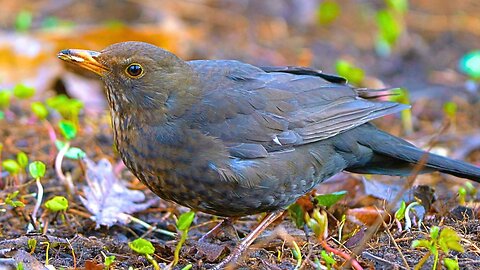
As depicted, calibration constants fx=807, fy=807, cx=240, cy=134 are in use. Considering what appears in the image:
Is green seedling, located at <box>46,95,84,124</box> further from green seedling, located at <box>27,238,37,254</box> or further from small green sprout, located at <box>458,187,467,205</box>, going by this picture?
small green sprout, located at <box>458,187,467,205</box>

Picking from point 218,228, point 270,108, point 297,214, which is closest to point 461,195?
point 297,214

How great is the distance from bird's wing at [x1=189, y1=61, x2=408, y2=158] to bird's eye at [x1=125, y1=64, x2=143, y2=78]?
1.24 ft

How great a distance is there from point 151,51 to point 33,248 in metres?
1.33

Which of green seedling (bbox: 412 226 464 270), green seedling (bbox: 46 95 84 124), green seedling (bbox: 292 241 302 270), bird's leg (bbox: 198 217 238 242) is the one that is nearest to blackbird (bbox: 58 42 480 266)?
bird's leg (bbox: 198 217 238 242)

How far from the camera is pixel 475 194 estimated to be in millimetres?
5551

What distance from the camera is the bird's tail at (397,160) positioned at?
5125 mm

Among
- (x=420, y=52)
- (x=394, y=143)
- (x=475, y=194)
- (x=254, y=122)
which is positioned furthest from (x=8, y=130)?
(x=420, y=52)

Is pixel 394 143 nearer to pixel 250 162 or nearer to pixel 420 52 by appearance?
pixel 250 162

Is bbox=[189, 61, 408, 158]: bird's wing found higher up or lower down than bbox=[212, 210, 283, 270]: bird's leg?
higher up

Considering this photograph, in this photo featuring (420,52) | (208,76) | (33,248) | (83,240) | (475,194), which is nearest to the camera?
(33,248)

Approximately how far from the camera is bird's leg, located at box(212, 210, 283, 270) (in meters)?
4.41

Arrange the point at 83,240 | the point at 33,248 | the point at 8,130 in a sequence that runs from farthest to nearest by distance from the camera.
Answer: the point at 8,130 < the point at 83,240 < the point at 33,248

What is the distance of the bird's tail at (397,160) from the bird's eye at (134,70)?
57.6 inches

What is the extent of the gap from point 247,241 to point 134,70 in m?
1.19
